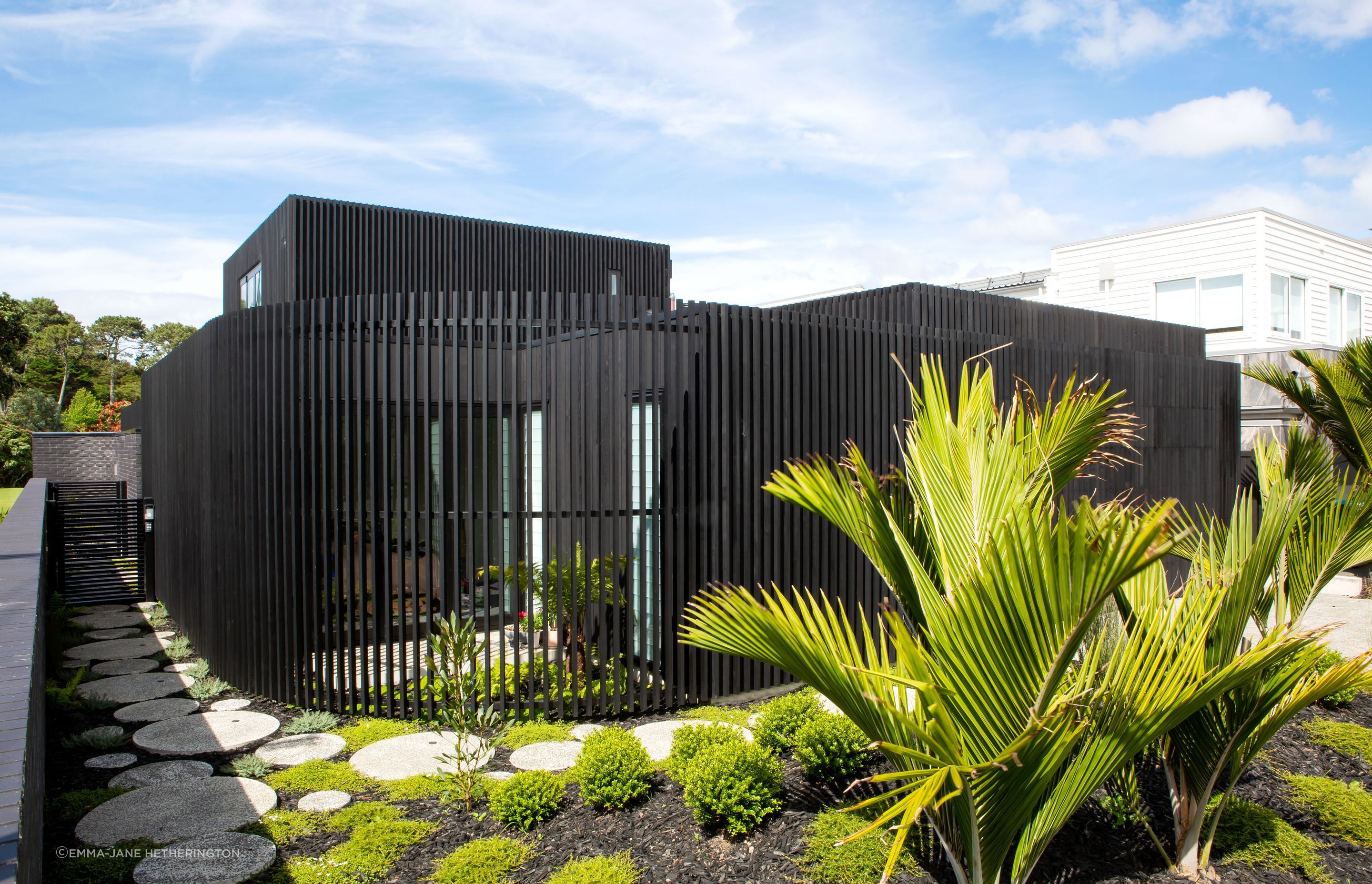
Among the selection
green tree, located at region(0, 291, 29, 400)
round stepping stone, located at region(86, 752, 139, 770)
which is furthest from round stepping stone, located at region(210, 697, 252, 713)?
green tree, located at region(0, 291, 29, 400)

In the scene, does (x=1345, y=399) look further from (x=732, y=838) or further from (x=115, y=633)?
(x=115, y=633)

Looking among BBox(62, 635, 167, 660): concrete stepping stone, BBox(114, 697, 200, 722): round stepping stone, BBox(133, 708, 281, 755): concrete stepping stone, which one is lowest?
BBox(62, 635, 167, 660): concrete stepping stone

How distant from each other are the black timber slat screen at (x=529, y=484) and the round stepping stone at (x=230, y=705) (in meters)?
0.12

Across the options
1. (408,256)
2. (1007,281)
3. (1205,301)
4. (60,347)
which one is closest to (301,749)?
(408,256)

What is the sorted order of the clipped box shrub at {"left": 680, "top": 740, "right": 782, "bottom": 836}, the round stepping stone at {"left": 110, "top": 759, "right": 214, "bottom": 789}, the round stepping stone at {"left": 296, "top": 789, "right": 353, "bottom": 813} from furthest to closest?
the round stepping stone at {"left": 110, "top": 759, "right": 214, "bottom": 789} → the round stepping stone at {"left": 296, "top": 789, "right": 353, "bottom": 813} → the clipped box shrub at {"left": 680, "top": 740, "right": 782, "bottom": 836}

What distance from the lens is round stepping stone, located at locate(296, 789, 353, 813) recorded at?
433cm

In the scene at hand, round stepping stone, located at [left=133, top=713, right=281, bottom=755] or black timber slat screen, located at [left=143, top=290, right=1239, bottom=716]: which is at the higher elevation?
black timber slat screen, located at [left=143, top=290, right=1239, bottom=716]

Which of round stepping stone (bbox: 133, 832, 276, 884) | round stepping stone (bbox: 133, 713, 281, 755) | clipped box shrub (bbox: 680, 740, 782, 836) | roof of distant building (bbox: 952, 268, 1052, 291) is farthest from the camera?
roof of distant building (bbox: 952, 268, 1052, 291)

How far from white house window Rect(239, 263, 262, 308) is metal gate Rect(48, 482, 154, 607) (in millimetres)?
6181

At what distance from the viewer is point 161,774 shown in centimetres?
490

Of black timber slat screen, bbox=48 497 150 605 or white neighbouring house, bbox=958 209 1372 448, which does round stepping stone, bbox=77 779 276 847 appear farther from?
white neighbouring house, bbox=958 209 1372 448

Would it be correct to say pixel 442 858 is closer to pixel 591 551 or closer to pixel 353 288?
pixel 591 551

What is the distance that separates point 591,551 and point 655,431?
957 millimetres

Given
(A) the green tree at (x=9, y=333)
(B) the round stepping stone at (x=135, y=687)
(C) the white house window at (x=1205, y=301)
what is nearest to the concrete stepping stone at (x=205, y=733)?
(B) the round stepping stone at (x=135, y=687)
